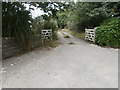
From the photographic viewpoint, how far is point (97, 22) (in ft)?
28.9

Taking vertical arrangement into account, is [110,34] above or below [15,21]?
below

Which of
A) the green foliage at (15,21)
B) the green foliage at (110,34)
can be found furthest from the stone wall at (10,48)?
the green foliage at (110,34)

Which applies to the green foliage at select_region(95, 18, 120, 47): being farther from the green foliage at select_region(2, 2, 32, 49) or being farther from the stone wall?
the stone wall

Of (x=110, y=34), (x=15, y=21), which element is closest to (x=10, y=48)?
(x=15, y=21)

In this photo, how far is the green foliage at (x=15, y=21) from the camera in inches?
177

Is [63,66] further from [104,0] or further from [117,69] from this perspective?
[104,0]

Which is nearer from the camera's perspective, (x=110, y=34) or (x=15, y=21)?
(x=15, y=21)

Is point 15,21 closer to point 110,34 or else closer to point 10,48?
point 10,48

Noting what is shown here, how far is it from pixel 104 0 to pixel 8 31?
6341 mm

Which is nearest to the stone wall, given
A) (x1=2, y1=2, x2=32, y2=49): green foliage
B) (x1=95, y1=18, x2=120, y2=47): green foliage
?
(x1=2, y1=2, x2=32, y2=49): green foliage

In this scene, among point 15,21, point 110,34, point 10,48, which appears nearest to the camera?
point 10,48

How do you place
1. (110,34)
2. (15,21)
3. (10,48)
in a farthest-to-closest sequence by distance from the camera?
(110,34) < (15,21) < (10,48)

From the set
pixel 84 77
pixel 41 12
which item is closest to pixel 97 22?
pixel 41 12

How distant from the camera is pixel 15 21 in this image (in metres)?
4.68
